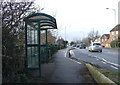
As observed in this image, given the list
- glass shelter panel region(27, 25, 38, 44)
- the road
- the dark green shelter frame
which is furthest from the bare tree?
the road

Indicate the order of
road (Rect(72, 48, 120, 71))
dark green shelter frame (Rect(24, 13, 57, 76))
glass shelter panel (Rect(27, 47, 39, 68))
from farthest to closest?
road (Rect(72, 48, 120, 71)) → glass shelter panel (Rect(27, 47, 39, 68)) → dark green shelter frame (Rect(24, 13, 57, 76))

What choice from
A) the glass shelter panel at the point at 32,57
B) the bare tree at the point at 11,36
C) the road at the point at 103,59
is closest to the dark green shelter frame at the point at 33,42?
the glass shelter panel at the point at 32,57

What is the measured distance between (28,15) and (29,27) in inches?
27.3

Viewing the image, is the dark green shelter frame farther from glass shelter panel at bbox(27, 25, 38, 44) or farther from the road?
the road

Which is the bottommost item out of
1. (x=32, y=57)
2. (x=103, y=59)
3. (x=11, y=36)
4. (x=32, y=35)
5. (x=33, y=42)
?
(x=103, y=59)

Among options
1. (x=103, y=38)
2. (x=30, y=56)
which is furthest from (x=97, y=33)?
(x=30, y=56)

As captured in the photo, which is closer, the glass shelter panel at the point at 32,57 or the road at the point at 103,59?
the glass shelter panel at the point at 32,57

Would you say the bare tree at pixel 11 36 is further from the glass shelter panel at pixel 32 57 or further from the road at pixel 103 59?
the road at pixel 103 59

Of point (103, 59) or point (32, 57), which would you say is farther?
point (103, 59)

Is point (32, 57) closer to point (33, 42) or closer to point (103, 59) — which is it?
point (33, 42)

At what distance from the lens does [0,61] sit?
17.6ft

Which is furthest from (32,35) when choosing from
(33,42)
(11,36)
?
(11,36)

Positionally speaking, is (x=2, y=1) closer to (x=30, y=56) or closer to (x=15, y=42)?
(x=15, y=42)

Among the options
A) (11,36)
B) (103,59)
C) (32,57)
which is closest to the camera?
(11,36)
